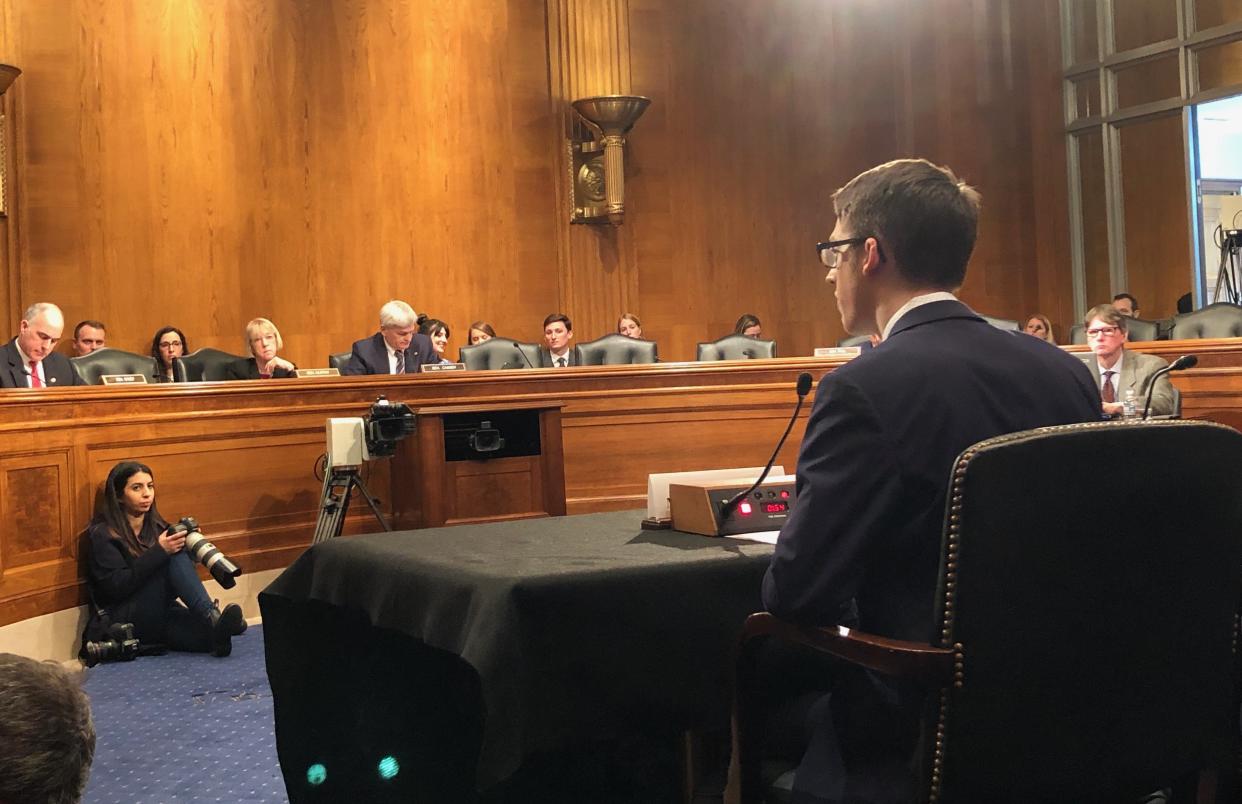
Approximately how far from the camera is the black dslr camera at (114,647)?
5125mm

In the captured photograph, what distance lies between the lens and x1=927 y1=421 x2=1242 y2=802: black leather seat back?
5.14 ft

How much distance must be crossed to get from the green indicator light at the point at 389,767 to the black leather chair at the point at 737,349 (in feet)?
19.8

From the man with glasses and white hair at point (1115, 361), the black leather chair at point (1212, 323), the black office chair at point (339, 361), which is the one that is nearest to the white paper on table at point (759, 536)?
the man with glasses and white hair at point (1115, 361)

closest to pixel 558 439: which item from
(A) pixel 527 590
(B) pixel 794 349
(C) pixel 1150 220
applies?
(A) pixel 527 590

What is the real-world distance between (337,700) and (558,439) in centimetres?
356

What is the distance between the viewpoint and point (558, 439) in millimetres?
6195

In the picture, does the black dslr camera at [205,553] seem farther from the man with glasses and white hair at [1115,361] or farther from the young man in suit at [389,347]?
the man with glasses and white hair at [1115,361]

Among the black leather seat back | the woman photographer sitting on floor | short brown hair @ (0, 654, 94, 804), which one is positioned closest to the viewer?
short brown hair @ (0, 654, 94, 804)

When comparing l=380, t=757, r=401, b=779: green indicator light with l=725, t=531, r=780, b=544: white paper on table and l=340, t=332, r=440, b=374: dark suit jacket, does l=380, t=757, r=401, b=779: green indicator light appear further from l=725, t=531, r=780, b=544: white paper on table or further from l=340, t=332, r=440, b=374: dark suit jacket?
l=340, t=332, r=440, b=374: dark suit jacket

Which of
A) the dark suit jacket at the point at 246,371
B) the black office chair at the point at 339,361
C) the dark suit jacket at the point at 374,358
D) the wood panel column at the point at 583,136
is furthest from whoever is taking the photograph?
the wood panel column at the point at 583,136

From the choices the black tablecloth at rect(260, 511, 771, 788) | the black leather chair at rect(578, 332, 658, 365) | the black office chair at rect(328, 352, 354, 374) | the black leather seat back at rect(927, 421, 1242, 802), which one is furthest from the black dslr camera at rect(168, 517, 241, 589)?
the black leather seat back at rect(927, 421, 1242, 802)

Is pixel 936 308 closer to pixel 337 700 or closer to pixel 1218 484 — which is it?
pixel 1218 484

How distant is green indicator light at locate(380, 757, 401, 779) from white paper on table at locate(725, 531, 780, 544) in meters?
0.82

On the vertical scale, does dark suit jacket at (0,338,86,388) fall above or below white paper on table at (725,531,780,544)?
above
